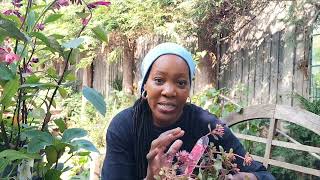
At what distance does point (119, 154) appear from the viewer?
67.4 inches

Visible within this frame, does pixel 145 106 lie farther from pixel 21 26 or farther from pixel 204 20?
pixel 204 20

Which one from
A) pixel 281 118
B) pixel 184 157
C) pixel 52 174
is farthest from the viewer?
pixel 281 118

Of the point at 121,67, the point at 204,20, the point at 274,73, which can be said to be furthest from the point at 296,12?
the point at 121,67

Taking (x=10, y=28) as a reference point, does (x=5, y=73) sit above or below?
below

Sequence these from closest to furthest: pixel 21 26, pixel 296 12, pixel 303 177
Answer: pixel 21 26
pixel 303 177
pixel 296 12

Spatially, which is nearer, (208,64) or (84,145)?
(84,145)

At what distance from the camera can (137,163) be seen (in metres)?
1.72

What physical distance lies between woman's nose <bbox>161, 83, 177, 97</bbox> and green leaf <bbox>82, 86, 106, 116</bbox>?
1.11 feet

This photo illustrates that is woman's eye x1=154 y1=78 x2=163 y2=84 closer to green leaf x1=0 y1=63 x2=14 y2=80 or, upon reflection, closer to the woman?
the woman

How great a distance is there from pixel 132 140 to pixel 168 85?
0.35 metres

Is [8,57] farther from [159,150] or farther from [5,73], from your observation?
[159,150]

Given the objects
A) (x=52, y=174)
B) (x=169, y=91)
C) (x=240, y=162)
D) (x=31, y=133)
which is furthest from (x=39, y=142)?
(x=240, y=162)

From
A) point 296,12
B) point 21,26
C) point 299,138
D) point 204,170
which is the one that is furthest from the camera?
point 296,12

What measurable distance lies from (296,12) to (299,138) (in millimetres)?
1324
